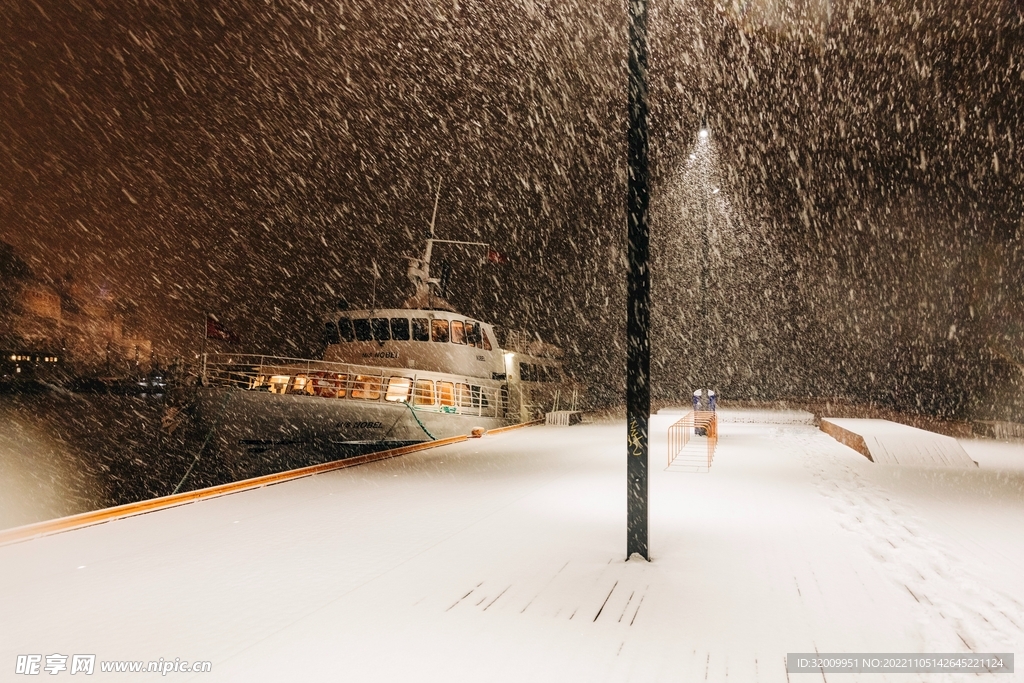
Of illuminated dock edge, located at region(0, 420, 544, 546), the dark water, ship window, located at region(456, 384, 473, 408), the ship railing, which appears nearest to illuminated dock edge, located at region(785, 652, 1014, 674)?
illuminated dock edge, located at region(0, 420, 544, 546)

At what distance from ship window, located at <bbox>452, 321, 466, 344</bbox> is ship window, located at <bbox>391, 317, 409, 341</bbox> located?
1476mm

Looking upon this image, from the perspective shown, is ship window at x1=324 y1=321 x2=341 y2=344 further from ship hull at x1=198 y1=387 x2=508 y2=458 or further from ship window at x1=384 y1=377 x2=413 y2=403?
ship hull at x1=198 y1=387 x2=508 y2=458

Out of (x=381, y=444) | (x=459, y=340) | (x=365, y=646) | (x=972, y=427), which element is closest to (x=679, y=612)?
(x=365, y=646)

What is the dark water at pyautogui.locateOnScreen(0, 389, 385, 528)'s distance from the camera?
626 inches

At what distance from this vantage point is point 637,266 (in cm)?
561

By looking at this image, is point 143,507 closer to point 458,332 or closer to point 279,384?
point 279,384

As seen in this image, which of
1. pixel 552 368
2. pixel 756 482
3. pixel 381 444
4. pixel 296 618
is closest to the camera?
pixel 296 618

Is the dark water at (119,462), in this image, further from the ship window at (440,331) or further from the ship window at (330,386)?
the ship window at (440,331)

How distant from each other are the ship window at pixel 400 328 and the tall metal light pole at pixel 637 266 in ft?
46.4

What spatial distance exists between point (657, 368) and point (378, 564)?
45.9m

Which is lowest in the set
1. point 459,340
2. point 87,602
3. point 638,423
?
point 87,602

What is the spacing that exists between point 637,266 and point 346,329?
15.3m

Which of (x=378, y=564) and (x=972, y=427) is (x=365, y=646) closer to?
(x=378, y=564)

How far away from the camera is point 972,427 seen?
843 inches
